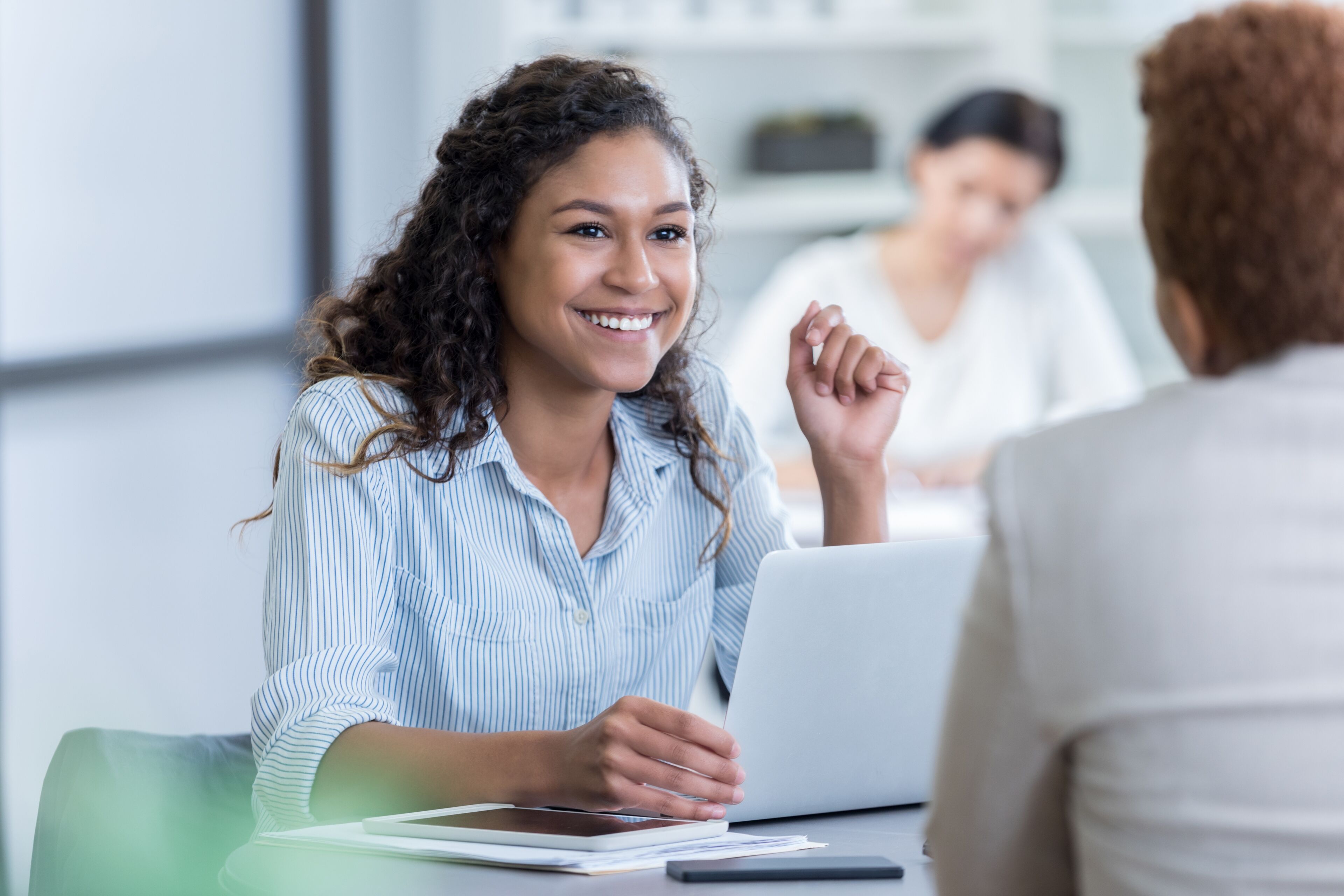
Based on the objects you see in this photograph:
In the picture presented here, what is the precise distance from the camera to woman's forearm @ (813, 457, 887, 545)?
5.46 feet

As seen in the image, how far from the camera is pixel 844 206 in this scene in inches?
161

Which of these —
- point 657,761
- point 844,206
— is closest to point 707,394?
point 657,761

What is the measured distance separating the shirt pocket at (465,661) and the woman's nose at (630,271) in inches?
13.6

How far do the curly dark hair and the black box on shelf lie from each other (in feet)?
8.32

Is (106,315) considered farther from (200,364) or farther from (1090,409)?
(1090,409)

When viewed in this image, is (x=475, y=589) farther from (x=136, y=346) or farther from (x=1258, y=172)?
(x=136, y=346)

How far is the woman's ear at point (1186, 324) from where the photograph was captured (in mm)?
776

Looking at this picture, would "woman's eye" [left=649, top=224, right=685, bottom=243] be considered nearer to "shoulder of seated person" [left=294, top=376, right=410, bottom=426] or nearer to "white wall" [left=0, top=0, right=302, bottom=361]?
"shoulder of seated person" [left=294, top=376, right=410, bottom=426]

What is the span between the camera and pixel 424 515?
1466 millimetres

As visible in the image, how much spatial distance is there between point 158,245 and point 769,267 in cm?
190

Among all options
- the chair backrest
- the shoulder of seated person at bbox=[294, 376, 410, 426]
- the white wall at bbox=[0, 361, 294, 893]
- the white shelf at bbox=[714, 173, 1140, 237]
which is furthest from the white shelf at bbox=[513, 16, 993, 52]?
the chair backrest

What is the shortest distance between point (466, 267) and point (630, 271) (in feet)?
0.62

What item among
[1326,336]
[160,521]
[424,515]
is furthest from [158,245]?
[1326,336]

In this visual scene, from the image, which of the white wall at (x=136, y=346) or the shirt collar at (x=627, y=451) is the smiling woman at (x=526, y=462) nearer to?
the shirt collar at (x=627, y=451)
